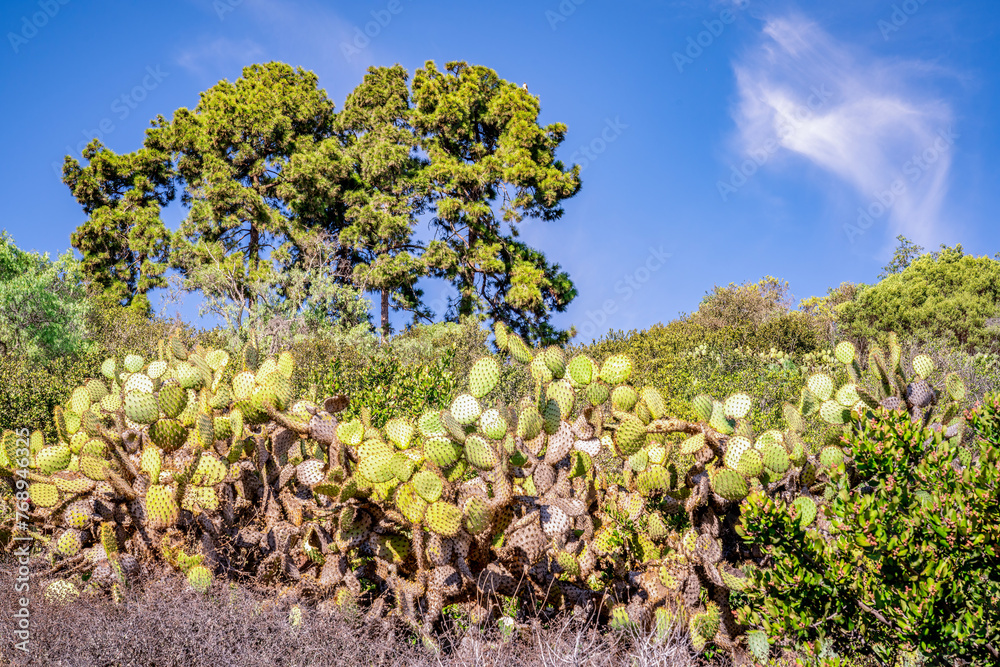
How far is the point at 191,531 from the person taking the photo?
3.49 meters

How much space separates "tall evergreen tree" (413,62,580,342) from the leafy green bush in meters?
22.0

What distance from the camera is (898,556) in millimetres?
2154

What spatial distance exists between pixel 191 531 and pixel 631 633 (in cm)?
220

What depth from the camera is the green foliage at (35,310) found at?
1556 cm

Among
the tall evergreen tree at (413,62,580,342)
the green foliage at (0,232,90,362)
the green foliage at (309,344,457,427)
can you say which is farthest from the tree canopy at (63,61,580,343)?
the green foliage at (309,344,457,427)

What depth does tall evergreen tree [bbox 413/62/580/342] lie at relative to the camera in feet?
81.3

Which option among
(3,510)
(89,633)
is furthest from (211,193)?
(89,633)

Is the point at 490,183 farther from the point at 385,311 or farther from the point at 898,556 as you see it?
the point at 898,556

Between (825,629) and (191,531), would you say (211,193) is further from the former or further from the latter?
(825,629)

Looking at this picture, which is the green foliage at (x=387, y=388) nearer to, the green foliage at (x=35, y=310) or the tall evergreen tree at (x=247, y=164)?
the green foliage at (x=35, y=310)

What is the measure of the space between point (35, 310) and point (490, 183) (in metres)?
14.9

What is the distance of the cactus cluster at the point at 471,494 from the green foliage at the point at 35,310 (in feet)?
43.7

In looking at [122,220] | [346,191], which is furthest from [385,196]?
[122,220]

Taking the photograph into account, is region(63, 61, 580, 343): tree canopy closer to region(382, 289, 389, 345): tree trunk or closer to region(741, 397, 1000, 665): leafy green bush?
region(382, 289, 389, 345): tree trunk
